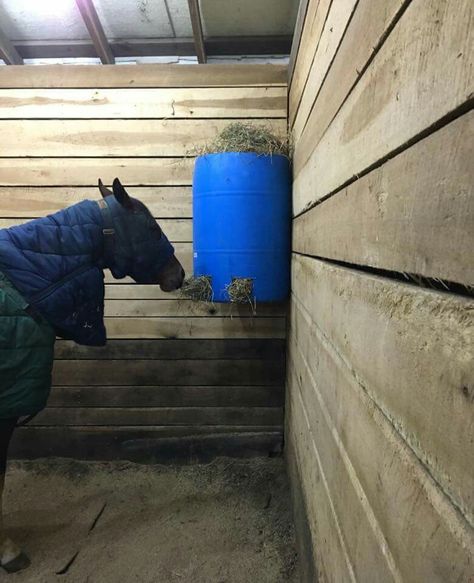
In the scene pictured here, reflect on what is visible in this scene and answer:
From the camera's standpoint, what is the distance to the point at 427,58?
1.61 feet

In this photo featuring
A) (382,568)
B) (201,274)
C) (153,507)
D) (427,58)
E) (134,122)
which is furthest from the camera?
(134,122)

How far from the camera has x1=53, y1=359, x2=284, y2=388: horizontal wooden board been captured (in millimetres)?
2768

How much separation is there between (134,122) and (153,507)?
89.1 inches

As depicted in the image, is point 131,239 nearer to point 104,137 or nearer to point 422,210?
point 104,137

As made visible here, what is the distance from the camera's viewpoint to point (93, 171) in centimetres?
261

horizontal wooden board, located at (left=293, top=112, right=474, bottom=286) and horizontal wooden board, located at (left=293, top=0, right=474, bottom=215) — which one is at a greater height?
horizontal wooden board, located at (left=293, top=0, right=474, bottom=215)

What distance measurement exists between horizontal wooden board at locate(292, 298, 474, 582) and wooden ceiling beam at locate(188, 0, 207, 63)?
1.91 metres

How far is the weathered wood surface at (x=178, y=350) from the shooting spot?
273 cm

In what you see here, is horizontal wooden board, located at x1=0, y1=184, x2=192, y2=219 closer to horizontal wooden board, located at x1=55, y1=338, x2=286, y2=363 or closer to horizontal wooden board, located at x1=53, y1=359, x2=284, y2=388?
horizontal wooden board, located at x1=55, y1=338, x2=286, y2=363

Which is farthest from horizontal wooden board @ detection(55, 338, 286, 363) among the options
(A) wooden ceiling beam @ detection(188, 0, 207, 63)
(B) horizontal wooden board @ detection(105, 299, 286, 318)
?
(A) wooden ceiling beam @ detection(188, 0, 207, 63)

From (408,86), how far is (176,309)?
89.9 inches

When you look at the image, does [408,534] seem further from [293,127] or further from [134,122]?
[134,122]

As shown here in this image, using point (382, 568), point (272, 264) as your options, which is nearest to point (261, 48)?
point (272, 264)

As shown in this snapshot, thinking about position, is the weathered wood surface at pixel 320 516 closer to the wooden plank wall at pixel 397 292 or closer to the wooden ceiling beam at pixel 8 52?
the wooden plank wall at pixel 397 292
